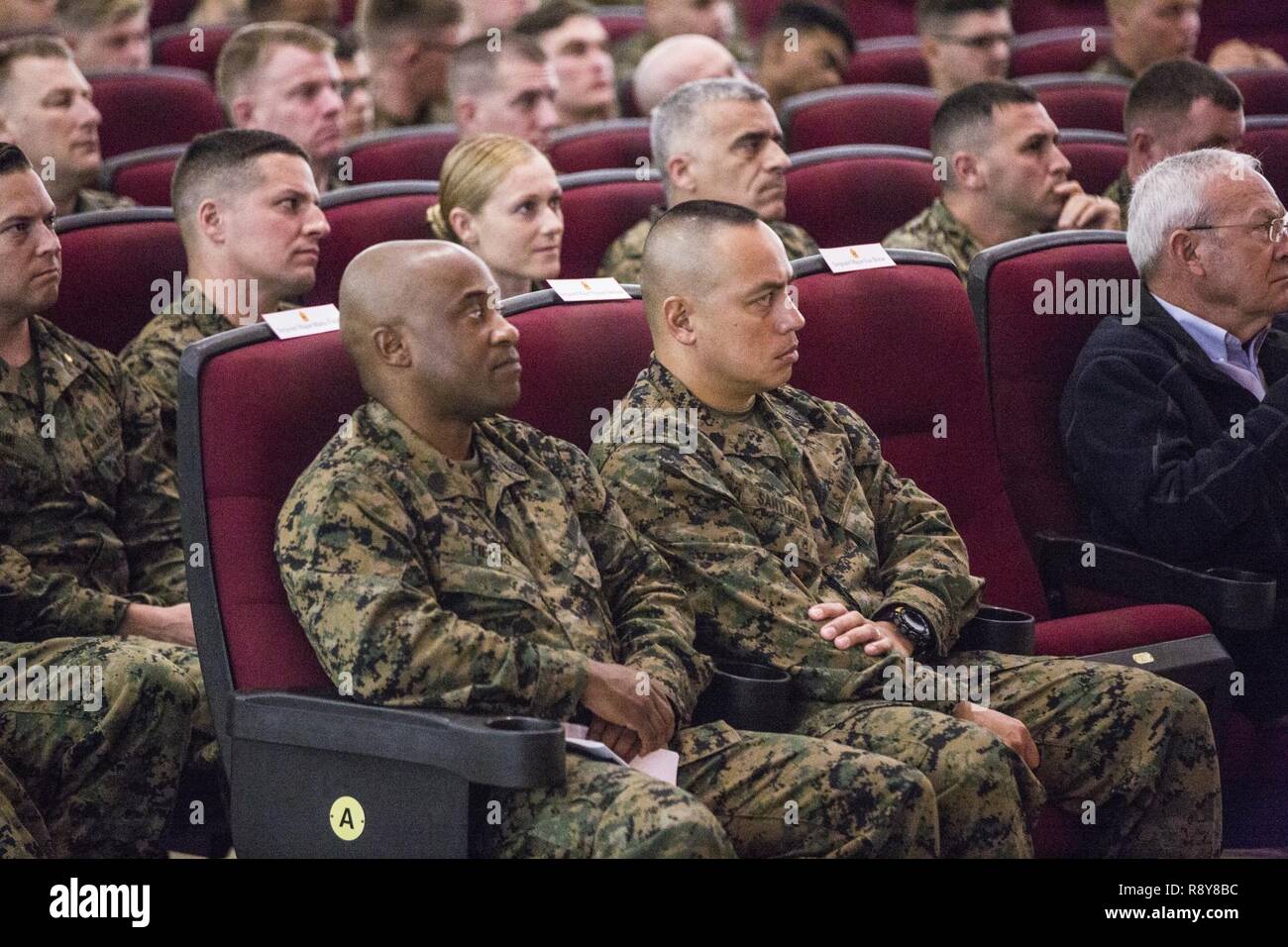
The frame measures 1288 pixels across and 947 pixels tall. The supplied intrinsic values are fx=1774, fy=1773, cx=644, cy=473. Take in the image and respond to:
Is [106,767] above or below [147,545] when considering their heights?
below

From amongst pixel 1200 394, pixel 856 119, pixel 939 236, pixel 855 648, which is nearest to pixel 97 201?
pixel 939 236

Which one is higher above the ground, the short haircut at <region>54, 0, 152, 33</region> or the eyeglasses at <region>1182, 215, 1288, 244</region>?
the short haircut at <region>54, 0, 152, 33</region>

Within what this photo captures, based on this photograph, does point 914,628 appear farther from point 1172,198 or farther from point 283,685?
point 1172,198

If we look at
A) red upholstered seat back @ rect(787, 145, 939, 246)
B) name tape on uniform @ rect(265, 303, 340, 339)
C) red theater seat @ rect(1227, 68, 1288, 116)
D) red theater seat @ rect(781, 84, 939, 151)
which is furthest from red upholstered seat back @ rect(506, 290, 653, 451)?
red theater seat @ rect(1227, 68, 1288, 116)

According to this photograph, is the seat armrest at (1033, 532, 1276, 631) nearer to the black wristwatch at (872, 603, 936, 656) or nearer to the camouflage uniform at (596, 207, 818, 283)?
the black wristwatch at (872, 603, 936, 656)

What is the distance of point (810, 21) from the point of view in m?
5.39

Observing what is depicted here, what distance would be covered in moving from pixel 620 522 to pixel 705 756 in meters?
0.34

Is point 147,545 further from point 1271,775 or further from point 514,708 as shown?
point 1271,775

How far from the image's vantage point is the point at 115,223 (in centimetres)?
307

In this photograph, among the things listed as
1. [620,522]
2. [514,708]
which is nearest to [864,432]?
[620,522]

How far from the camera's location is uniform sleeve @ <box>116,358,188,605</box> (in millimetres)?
2732

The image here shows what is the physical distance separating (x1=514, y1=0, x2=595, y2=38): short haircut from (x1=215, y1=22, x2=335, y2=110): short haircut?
0.96 meters
